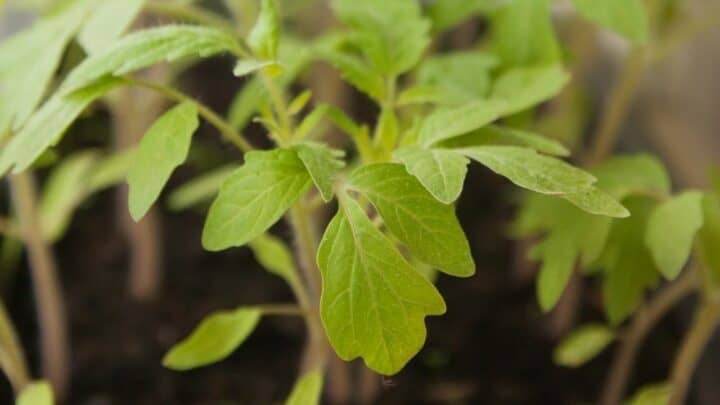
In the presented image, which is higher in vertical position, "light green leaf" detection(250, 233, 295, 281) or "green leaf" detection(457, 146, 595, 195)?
"green leaf" detection(457, 146, 595, 195)

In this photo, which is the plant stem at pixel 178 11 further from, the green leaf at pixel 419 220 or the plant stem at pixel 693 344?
the plant stem at pixel 693 344

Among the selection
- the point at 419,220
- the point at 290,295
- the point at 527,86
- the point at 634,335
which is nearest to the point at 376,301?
the point at 419,220

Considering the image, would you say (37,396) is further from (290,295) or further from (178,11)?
(290,295)

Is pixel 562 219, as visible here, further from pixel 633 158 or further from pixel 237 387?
pixel 237 387

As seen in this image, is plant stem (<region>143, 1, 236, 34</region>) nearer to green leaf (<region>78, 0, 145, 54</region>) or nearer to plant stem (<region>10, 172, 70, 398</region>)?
green leaf (<region>78, 0, 145, 54</region>)

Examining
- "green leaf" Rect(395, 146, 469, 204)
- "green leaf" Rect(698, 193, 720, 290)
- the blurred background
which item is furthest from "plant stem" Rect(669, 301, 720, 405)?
"green leaf" Rect(395, 146, 469, 204)

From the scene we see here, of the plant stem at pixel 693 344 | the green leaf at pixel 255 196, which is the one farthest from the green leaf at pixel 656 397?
the green leaf at pixel 255 196

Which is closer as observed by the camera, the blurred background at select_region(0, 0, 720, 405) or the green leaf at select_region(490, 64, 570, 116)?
the green leaf at select_region(490, 64, 570, 116)
